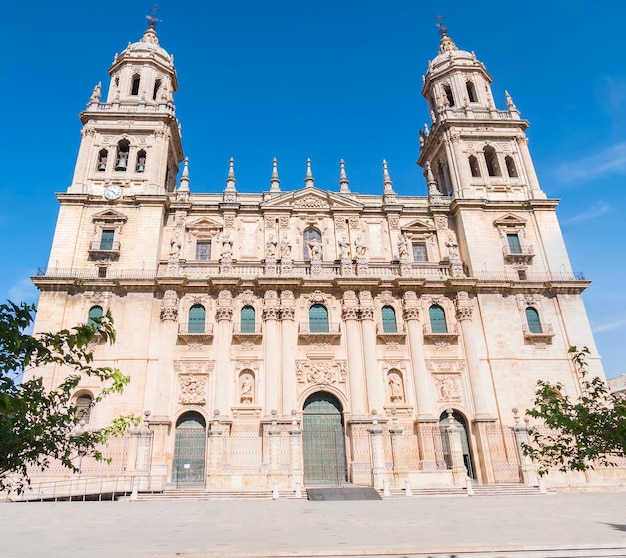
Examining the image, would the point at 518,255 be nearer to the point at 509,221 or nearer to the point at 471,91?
the point at 509,221

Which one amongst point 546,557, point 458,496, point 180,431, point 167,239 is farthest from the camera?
point 167,239

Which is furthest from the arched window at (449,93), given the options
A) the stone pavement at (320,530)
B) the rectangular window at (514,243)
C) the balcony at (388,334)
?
the stone pavement at (320,530)

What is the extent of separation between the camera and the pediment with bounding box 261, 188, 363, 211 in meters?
28.0

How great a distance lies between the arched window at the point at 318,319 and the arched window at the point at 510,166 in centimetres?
1566

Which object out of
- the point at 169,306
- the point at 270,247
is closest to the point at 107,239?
the point at 169,306

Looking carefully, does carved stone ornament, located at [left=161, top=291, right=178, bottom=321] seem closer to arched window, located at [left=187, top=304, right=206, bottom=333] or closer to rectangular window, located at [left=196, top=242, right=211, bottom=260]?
arched window, located at [left=187, top=304, right=206, bottom=333]

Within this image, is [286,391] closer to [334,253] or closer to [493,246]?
[334,253]

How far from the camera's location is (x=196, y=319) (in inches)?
961

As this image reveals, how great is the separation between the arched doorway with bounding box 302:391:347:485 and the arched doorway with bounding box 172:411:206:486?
188 inches

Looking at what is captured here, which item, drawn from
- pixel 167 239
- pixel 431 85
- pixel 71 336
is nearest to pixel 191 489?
pixel 167 239

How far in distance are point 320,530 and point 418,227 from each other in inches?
832

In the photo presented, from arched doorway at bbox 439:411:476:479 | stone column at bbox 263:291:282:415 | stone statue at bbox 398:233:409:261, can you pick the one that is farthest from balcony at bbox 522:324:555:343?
stone column at bbox 263:291:282:415

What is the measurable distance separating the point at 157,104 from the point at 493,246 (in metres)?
22.4

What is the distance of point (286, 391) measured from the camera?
2262 centimetres
